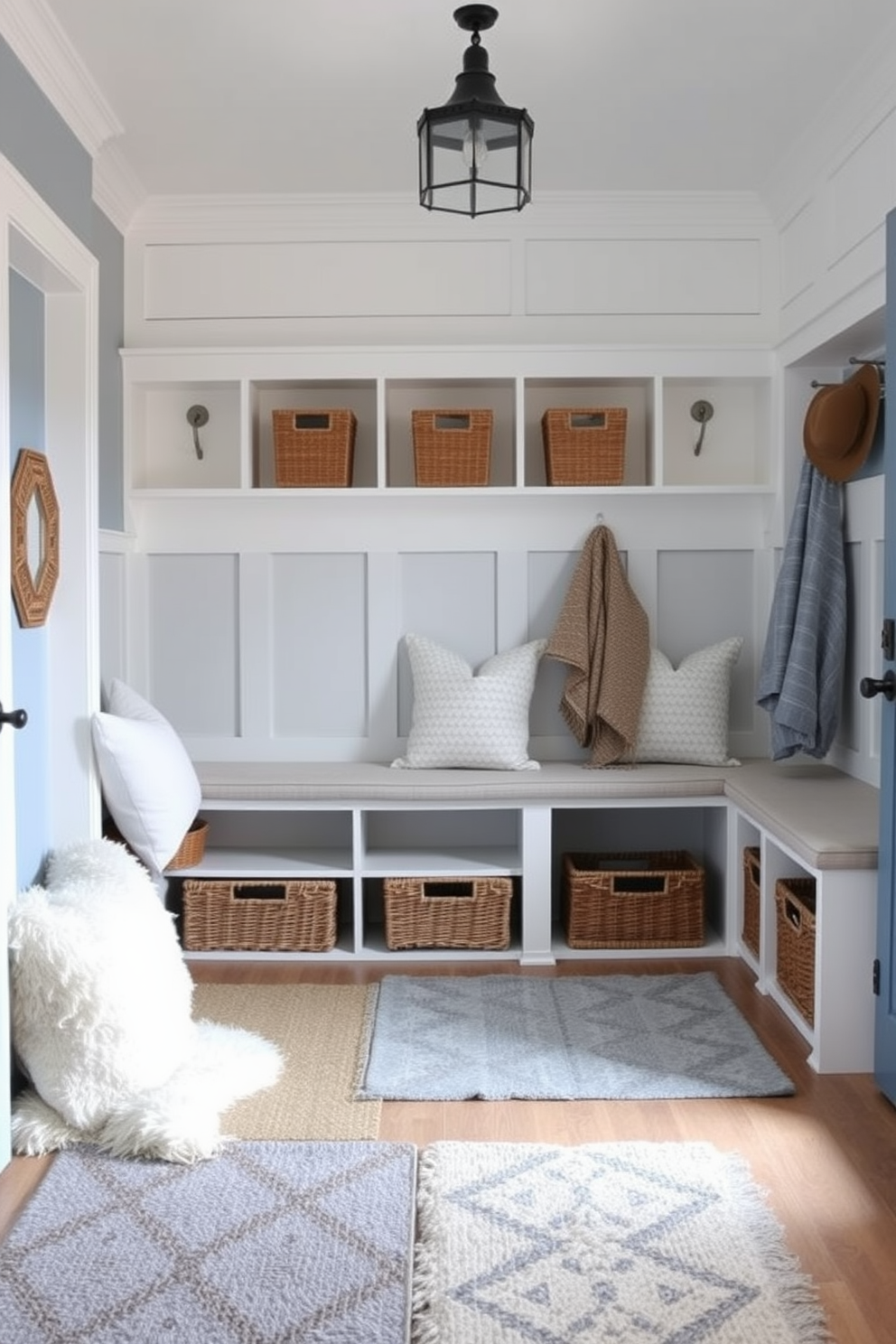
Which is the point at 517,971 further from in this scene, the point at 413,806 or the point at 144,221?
the point at 144,221

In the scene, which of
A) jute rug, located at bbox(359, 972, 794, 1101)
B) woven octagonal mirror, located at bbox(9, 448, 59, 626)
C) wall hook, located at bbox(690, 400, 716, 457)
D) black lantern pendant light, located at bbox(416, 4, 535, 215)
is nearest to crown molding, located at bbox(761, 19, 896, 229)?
wall hook, located at bbox(690, 400, 716, 457)

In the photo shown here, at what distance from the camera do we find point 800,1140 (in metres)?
2.73

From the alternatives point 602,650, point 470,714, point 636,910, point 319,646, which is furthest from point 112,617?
point 636,910

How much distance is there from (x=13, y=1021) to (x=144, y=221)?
2812 mm

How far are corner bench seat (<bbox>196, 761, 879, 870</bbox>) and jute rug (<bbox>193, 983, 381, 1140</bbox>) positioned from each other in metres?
0.61

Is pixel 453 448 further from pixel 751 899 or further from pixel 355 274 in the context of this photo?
pixel 751 899

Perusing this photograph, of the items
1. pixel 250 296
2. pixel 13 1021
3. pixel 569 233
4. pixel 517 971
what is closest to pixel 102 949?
pixel 13 1021

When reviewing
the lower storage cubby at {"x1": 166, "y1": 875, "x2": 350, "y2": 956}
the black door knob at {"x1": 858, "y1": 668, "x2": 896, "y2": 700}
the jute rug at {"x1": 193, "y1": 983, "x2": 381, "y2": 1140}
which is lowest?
the jute rug at {"x1": 193, "y1": 983, "x2": 381, "y2": 1140}

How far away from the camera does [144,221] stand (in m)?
4.38

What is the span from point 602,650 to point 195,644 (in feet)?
4.66

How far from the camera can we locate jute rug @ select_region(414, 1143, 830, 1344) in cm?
205

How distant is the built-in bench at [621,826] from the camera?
121 inches

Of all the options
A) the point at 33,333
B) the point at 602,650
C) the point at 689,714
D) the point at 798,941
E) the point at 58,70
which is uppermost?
the point at 58,70

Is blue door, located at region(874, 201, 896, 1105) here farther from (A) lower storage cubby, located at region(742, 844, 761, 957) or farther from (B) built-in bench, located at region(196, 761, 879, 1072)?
(A) lower storage cubby, located at region(742, 844, 761, 957)
